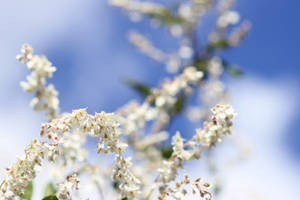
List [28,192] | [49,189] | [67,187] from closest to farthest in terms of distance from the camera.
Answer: [67,187]
[28,192]
[49,189]

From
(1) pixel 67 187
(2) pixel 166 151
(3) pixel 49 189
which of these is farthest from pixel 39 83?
(2) pixel 166 151

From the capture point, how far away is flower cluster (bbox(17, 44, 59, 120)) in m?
2.46

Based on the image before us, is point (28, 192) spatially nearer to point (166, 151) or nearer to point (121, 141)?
point (121, 141)

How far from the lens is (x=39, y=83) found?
2.57 m

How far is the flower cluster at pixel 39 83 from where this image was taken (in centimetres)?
246

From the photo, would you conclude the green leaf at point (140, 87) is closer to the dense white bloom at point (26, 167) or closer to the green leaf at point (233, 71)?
the green leaf at point (233, 71)

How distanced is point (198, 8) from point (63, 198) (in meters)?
3.86

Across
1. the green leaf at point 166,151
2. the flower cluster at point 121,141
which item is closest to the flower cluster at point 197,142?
the flower cluster at point 121,141

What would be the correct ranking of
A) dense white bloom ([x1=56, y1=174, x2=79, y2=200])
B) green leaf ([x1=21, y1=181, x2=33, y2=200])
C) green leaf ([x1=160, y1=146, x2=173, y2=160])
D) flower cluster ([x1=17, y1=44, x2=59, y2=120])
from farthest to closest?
green leaf ([x1=160, y1=146, x2=173, y2=160]) → flower cluster ([x1=17, y1=44, x2=59, y2=120]) → green leaf ([x1=21, y1=181, x2=33, y2=200]) → dense white bloom ([x1=56, y1=174, x2=79, y2=200])

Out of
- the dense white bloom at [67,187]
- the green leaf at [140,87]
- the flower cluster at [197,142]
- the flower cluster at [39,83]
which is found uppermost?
the green leaf at [140,87]

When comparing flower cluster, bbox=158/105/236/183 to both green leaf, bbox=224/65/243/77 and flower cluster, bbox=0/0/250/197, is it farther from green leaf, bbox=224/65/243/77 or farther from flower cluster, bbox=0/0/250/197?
green leaf, bbox=224/65/243/77

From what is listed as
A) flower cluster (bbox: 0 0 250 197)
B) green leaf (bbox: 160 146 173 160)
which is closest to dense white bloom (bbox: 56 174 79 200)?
flower cluster (bbox: 0 0 250 197)

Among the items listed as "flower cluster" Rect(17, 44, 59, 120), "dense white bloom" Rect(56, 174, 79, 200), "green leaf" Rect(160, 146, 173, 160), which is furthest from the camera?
"green leaf" Rect(160, 146, 173, 160)

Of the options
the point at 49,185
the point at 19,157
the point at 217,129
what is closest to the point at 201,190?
the point at 217,129
